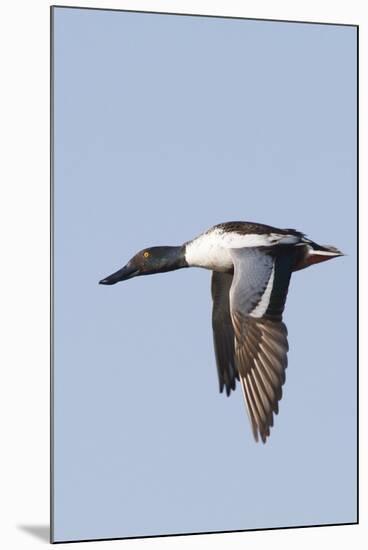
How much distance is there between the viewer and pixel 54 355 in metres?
7.21

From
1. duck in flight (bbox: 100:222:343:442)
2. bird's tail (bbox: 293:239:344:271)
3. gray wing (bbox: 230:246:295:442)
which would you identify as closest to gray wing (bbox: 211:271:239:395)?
duck in flight (bbox: 100:222:343:442)

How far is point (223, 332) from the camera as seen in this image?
7.73 meters

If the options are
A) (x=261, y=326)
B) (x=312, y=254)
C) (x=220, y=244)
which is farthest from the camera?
(x=312, y=254)

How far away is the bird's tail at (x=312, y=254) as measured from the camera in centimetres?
767

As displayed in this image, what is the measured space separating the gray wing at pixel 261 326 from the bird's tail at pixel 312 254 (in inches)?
2.5

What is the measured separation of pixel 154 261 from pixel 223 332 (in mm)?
467

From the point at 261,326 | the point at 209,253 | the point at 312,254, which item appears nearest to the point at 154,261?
the point at 209,253

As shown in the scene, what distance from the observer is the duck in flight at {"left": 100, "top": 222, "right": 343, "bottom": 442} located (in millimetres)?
7328

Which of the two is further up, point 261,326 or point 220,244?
point 220,244

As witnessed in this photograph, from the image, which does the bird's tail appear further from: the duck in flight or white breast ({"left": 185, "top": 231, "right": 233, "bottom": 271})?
white breast ({"left": 185, "top": 231, "right": 233, "bottom": 271})

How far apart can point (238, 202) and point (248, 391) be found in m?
0.87

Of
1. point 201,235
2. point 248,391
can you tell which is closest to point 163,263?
point 201,235

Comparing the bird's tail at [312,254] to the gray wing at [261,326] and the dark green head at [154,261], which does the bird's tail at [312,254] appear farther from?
the dark green head at [154,261]

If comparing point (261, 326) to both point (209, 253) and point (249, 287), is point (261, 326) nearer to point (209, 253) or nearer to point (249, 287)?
point (249, 287)
